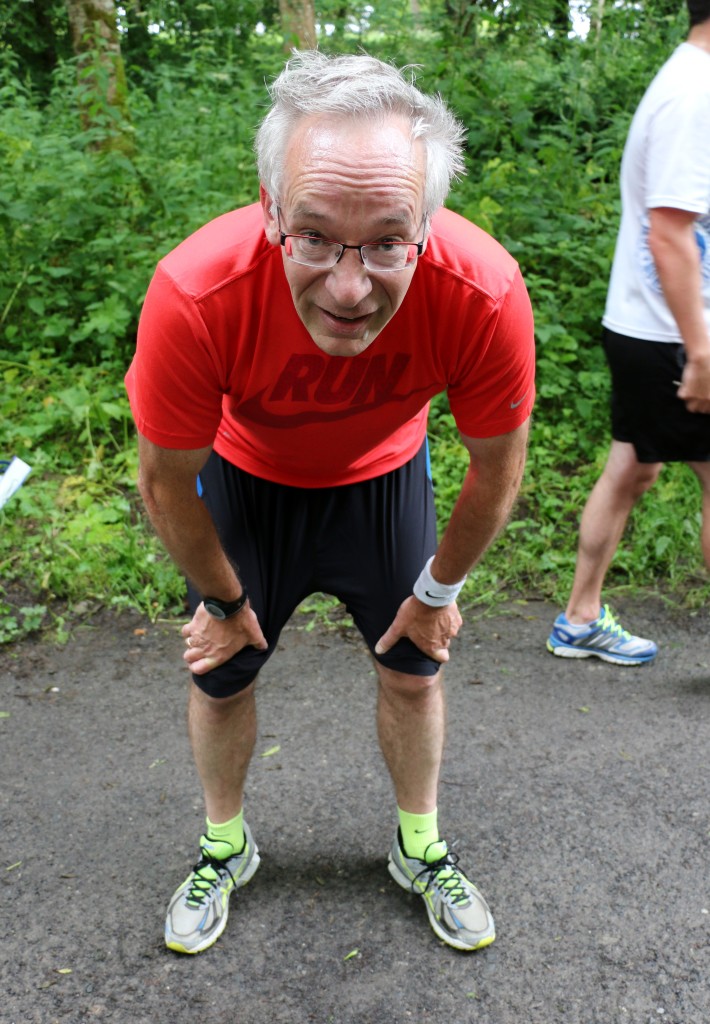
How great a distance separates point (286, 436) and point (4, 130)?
5.41 metres

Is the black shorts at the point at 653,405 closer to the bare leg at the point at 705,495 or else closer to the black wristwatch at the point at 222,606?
the bare leg at the point at 705,495

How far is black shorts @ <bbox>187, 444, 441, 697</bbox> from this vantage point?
97.7 inches

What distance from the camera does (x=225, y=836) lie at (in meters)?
2.74

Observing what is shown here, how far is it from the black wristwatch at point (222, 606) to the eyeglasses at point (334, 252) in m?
0.93

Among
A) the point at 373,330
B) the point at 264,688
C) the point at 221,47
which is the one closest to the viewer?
the point at 373,330

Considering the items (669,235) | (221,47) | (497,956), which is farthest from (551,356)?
(221,47)

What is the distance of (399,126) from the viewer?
5.71ft

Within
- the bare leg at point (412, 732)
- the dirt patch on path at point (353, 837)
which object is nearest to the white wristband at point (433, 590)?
the bare leg at point (412, 732)

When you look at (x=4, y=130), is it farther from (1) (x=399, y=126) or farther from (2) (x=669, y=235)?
(1) (x=399, y=126)

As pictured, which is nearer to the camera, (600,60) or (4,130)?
(4,130)

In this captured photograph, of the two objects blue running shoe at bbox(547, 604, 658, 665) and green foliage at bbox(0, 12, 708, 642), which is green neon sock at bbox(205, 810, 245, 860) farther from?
blue running shoe at bbox(547, 604, 658, 665)

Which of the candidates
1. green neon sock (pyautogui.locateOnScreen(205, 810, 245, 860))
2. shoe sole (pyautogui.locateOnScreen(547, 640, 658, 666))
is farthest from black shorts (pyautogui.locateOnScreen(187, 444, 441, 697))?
shoe sole (pyautogui.locateOnScreen(547, 640, 658, 666))

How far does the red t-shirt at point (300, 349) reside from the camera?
195 centimetres

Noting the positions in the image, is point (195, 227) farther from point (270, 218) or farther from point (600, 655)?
point (270, 218)
